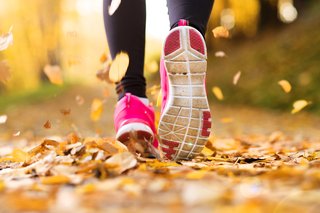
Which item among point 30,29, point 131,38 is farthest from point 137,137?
point 30,29

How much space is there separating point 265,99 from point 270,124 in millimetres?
1374

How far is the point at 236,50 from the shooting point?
8.38m

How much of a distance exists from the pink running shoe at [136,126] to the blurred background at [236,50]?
12.3 ft

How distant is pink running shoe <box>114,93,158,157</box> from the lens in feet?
4.48

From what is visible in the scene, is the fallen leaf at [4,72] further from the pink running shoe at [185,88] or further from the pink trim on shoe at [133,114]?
the pink running shoe at [185,88]

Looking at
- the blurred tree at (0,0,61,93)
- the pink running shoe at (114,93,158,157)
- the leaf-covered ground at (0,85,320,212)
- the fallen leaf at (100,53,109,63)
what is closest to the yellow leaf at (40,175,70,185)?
the leaf-covered ground at (0,85,320,212)

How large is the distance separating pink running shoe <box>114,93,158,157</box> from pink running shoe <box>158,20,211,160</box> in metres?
0.07

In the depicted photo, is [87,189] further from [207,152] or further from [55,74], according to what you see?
[55,74]

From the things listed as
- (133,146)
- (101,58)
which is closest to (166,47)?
(133,146)

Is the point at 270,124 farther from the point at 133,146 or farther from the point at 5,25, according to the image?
the point at 5,25

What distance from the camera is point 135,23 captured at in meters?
1.51

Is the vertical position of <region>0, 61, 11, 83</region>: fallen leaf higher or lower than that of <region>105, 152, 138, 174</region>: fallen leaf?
higher

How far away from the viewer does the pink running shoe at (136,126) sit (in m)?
1.37

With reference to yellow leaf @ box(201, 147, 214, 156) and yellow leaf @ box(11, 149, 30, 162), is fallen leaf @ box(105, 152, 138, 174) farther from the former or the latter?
yellow leaf @ box(201, 147, 214, 156)
